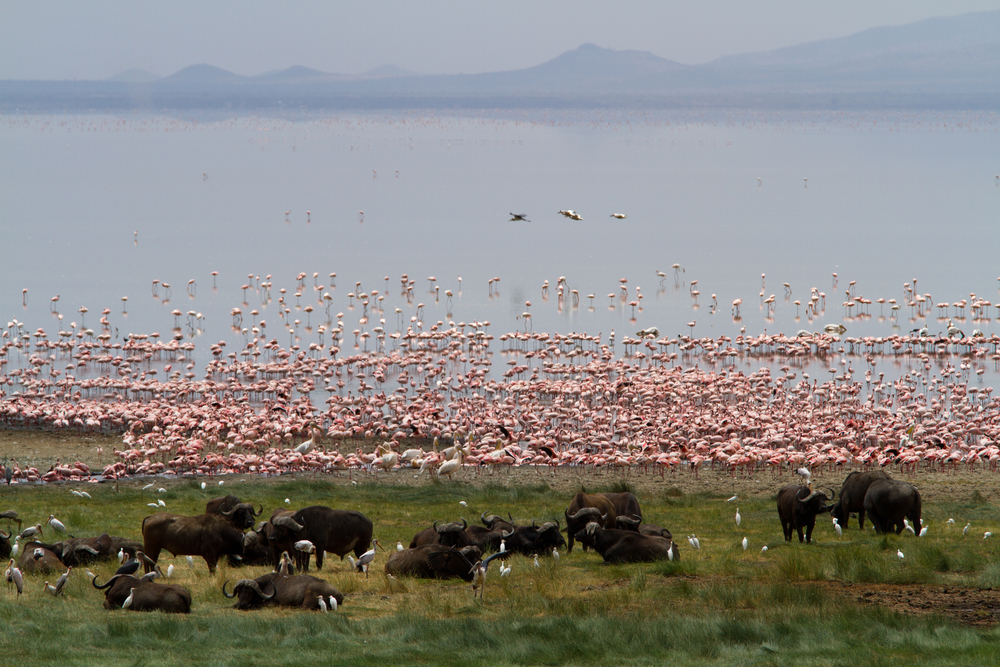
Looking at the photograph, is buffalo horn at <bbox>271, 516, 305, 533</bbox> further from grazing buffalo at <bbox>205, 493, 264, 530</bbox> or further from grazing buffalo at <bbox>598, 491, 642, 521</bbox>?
grazing buffalo at <bbox>598, 491, 642, 521</bbox>

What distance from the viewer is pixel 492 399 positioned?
32.1 meters

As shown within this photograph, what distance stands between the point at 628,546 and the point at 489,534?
6.15 ft

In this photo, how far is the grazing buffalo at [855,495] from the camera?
17.6 meters

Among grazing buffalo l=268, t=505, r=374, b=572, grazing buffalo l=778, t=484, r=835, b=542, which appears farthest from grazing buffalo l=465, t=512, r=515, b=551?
grazing buffalo l=778, t=484, r=835, b=542

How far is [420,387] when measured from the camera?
31938 mm

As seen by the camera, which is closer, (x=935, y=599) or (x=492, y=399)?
(x=935, y=599)

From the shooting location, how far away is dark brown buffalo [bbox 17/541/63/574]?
543 inches

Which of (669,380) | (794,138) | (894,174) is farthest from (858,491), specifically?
(794,138)

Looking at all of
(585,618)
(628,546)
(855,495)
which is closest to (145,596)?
(585,618)

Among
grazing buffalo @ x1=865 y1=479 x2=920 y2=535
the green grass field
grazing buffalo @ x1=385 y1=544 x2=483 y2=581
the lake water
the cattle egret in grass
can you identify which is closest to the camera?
the green grass field

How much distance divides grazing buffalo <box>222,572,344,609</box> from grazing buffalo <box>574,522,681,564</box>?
4024 mm

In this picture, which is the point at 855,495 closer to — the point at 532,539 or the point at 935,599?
the point at 935,599

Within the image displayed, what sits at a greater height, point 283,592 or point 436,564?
point 283,592

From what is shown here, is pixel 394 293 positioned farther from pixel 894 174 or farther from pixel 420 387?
pixel 894 174
